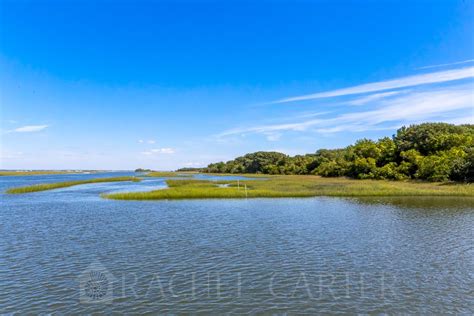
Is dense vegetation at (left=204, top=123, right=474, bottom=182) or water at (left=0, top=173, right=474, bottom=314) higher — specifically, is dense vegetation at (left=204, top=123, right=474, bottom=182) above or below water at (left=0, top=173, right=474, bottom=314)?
above

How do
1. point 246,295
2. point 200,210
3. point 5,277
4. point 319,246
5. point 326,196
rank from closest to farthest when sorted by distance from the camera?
point 246,295, point 5,277, point 319,246, point 200,210, point 326,196

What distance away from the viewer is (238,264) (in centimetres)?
1728

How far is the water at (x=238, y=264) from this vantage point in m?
12.8

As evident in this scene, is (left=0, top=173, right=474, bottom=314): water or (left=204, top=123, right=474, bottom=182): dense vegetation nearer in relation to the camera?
(left=0, top=173, right=474, bottom=314): water

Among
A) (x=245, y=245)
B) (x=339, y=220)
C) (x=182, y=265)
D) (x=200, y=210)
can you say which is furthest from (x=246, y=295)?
(x=200, y=210)

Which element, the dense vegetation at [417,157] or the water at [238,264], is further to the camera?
the dense vegetation at [417,157]

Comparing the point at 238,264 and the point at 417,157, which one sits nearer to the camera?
the point at 238,264

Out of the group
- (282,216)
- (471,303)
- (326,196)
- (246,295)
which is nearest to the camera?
(471,303)

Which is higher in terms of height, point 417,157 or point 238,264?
point 417,157

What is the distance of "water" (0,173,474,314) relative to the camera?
12.8 metres

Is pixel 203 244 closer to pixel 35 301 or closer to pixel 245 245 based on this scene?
pixel 245 245

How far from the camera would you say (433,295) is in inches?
526

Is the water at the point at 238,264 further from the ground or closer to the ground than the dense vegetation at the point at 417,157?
closer to the ground

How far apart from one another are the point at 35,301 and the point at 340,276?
13150 millimetres
